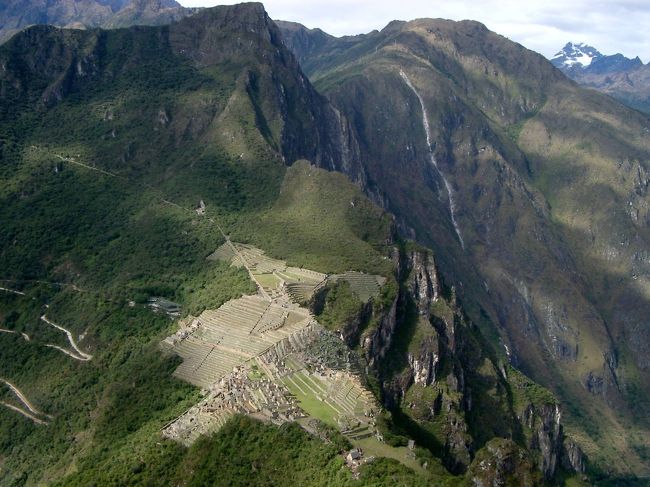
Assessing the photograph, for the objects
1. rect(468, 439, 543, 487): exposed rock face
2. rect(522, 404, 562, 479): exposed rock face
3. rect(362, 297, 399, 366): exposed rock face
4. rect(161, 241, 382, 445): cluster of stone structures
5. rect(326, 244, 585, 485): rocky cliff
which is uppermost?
rect(468, 439, 543, 487): exposed rock face

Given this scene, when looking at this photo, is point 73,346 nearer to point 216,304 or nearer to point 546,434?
point 216,304

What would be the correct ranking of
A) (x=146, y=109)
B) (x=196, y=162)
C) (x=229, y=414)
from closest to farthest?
(x=229, y=414) < (x=196, y=162) < (x=146, y=109)

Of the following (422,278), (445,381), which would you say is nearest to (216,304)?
(445,381)

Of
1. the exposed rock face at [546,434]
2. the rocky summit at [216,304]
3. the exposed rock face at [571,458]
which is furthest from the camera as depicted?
the exposed rock face at [571,458]

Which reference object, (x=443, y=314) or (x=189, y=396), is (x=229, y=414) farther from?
(x=443, y=314)

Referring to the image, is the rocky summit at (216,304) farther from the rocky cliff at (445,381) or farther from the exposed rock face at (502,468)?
the rocky cliff at (445,381)

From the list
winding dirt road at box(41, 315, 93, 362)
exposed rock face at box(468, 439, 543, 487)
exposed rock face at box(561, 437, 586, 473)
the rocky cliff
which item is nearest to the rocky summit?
exposed rock face at box(468, 439, 543, 487)

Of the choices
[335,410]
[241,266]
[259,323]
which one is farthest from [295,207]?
[335,410]

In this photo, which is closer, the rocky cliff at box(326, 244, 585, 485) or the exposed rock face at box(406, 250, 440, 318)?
the rocky cliff at box(326, 244, 585, 485)

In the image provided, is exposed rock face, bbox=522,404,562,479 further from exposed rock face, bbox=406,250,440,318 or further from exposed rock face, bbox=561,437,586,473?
exposed rock face, bbox=406,250,440,318

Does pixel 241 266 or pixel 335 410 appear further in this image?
pixel 241 266

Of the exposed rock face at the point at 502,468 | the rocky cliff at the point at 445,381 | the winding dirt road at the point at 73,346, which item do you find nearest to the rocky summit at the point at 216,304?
the exposed rock face at the point at 502,468
